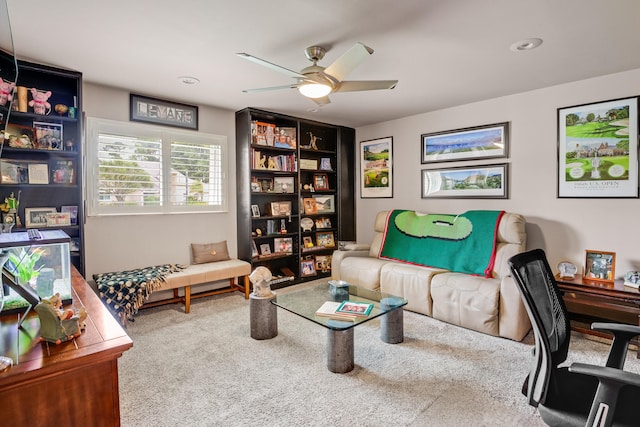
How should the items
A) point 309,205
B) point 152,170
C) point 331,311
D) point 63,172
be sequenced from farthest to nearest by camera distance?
point 309,205 < point 152,170 < point 63,172 < point 331,311

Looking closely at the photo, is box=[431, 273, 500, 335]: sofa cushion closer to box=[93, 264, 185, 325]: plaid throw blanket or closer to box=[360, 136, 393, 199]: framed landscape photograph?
box=[360, 136, 393, 199]: framed landscape photograph

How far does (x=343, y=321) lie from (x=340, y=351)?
21 cm

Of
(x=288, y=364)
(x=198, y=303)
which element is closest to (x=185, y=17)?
(x=288, y=364)

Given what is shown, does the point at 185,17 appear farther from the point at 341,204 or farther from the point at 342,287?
the point at 341,204

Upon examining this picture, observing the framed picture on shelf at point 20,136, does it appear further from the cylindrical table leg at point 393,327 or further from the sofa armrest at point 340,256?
the cylindrical table leg at point 393,327

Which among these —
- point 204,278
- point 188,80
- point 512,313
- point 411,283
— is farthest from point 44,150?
point 512,313

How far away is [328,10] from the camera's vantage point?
201 cm

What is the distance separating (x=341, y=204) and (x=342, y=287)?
8.00 feet

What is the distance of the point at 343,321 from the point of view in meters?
2.36

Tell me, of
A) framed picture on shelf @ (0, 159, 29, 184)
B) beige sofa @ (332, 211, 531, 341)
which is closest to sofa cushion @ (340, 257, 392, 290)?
beige sofa @ (332, 211, 531, 341)

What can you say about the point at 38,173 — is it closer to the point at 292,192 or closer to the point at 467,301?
the point at 292,192

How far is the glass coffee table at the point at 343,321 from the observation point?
2.33 m

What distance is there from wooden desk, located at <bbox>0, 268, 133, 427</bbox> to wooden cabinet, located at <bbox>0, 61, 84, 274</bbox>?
2297 mm

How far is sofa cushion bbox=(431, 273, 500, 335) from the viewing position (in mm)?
2938
